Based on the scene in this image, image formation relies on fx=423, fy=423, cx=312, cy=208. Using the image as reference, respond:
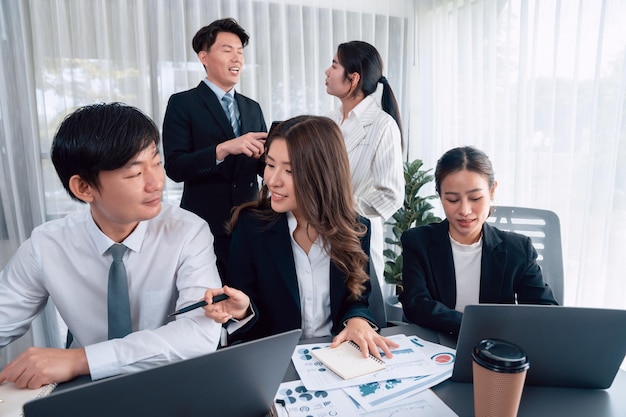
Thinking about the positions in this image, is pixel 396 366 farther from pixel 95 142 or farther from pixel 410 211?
pixel 410 211

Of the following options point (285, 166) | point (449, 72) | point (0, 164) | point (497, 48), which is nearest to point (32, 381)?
point (285, 166)

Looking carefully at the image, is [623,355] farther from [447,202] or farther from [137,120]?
[137,120]

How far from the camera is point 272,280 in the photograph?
1373 mm

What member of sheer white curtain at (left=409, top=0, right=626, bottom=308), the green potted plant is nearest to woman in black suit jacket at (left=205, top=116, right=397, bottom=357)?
sheer white curtain at (left=409, top=0, right=626, bottom=308)

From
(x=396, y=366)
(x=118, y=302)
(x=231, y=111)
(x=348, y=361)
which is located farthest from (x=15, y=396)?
(x=231, y=111)

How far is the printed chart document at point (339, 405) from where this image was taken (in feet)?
2.68

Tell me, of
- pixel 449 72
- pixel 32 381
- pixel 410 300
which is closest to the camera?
pixel 32 381

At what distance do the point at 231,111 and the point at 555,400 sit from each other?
5.67ft

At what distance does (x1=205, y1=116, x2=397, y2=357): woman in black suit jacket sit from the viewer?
4.47 feet

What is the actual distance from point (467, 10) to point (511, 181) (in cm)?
127

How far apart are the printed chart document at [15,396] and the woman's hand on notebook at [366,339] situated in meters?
0.63

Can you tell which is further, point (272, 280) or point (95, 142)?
point (272, 280)

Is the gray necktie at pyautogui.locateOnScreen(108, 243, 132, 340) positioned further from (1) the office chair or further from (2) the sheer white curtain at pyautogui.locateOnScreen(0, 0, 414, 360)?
(2) the sheer white curtain at pyautogui.locateOnScreen(0, 0, 414, 360)

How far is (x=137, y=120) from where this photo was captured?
1.10 metres
